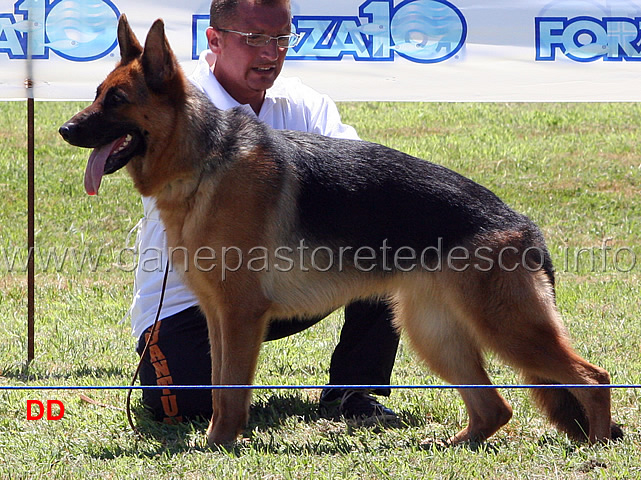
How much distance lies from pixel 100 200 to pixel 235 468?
580cm

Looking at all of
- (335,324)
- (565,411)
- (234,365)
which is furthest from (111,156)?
(335,324)

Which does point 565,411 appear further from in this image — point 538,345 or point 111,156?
point 111,156

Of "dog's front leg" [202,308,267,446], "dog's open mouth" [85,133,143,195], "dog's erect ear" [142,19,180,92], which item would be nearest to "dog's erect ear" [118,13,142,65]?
"dog's erect ear" [142,19,180,92]

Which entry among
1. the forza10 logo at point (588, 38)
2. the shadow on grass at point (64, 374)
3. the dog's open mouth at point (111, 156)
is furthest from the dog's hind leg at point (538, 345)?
the forza10 logo at point (588, 38)

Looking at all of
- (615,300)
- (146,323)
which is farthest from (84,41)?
(615,300)

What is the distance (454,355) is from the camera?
3896 millimetres

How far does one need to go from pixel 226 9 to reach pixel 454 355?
207 cm

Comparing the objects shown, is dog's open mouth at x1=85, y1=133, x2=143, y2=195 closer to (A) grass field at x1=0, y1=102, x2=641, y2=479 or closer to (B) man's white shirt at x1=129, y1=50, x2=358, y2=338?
(B) man's white shirt at x1=129, y1=50, x2=358, y2=338

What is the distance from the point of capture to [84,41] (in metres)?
5.18

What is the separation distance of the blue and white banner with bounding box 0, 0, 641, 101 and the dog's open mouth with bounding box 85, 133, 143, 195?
200cm

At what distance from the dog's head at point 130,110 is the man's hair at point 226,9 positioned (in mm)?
775

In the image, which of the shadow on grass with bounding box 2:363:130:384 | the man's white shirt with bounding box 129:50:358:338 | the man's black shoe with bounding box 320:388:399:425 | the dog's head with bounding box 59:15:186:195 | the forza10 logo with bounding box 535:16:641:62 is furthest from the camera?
the forza10 logo with bounding box 535:16:641:62

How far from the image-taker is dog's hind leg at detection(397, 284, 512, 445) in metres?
3.74

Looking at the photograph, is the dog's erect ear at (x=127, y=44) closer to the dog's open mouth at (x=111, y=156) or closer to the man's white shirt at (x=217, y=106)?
the dog's open mouth at (x=111, y=156)
